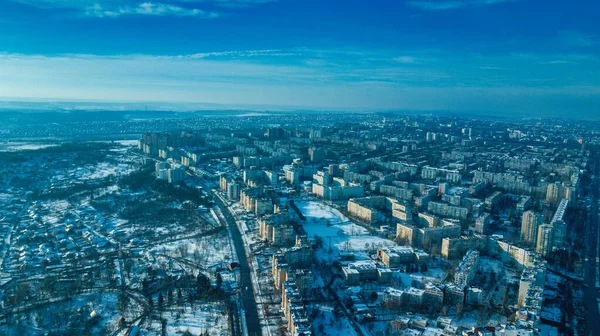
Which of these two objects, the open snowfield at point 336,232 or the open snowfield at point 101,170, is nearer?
the open snowfield at point 336,232

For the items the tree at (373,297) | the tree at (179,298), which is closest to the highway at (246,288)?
the tree at (179,298)

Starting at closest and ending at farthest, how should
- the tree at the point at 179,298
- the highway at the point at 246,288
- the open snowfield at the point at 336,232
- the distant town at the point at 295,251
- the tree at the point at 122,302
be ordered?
1. the highway at the point at 246,288
2. the distant town at the point at 295,251
3. the tree at the point at 122,302
4. the tree at the point at 179,298
5. the open snowfield at the point at 336,232

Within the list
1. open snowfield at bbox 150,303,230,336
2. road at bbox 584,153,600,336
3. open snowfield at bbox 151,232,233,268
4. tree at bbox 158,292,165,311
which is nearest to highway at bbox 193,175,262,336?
open snowfield at bbox 151,232,233,268

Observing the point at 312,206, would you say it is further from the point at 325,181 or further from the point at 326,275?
the point at 326,275

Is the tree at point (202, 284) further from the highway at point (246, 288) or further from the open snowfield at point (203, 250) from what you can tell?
the open snowfield at point (203, 250)

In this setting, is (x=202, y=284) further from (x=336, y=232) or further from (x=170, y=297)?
(x=336, y=232)

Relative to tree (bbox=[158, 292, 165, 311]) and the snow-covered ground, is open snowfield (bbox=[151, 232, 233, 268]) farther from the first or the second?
the snow-covered ground

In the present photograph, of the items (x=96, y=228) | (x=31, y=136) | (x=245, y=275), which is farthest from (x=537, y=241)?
(x=31, y=136)
